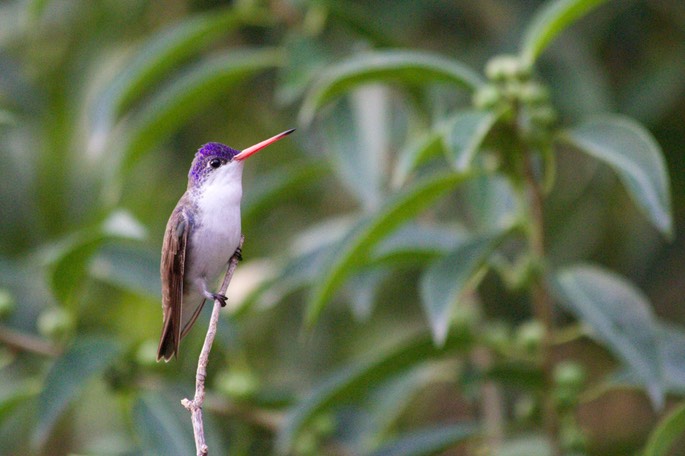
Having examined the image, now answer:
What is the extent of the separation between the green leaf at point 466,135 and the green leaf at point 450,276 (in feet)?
1.12

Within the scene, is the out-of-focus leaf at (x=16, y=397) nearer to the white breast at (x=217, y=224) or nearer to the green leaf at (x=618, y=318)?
the white breast at (x=217, y=224)

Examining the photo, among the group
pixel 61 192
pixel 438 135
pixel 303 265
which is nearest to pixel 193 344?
pixel 303 265

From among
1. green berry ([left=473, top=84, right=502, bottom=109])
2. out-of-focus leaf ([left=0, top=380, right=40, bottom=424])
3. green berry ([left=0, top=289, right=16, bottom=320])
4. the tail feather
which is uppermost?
green berry ([left=0, top=289, right=16, bottom=320])

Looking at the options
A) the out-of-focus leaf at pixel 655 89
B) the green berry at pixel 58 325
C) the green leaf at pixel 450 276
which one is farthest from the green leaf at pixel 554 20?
the out-of-focus leaf at pixel 655 89

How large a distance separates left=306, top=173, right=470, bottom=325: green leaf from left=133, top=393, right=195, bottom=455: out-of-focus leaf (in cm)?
55

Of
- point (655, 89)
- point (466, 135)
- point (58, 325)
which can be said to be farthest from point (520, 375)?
point (655, 89)

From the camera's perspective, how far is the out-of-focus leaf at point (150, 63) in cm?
303

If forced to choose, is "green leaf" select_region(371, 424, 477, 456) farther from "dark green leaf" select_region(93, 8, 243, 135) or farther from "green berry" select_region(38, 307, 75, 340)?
"dark green leaf" select_region(93, 8, 243, 135)

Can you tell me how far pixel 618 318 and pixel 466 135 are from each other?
68cm

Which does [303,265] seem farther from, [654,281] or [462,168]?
[654,281]

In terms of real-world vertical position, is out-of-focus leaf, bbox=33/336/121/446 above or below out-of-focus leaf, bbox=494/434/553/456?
above

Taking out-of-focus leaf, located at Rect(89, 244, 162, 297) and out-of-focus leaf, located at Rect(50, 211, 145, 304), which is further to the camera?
out-of-focus leaf, located at Rect(89, 244, 162, 297)

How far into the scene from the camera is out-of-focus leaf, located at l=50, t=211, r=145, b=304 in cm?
238

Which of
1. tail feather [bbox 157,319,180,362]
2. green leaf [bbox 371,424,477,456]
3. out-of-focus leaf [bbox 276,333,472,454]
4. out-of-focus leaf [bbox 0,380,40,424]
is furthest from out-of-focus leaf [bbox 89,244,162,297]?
tail feather [bbox 157,319,180,362]
